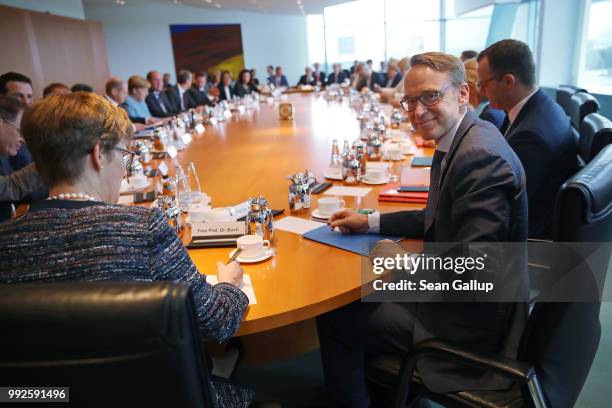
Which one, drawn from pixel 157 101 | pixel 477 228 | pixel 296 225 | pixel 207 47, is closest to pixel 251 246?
pixel 296 225

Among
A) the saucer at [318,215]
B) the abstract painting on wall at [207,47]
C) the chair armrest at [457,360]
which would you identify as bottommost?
the chair armrest at [457,360]

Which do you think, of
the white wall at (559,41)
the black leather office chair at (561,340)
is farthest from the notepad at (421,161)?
the white wall at (559,41)

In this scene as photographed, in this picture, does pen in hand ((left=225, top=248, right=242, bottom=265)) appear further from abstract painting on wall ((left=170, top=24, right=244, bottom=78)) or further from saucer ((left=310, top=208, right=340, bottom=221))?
abstract painting on wall ((left=170, top=24, right=244, bottom=78))

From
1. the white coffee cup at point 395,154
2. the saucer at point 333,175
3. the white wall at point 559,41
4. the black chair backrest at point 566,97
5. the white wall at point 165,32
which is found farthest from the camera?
the white wall at point 165,32

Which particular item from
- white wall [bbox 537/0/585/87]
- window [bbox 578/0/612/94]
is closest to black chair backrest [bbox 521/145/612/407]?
window [bbox 578/0/612/94]

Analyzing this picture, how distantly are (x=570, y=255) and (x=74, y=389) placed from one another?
40.1 inches

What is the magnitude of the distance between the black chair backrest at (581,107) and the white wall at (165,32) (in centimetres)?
1362

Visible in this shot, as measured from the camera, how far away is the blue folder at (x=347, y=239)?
1.59 metres

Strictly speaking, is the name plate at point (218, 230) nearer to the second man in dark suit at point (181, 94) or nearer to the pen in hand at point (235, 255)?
the pen in hand at point (235, 255)

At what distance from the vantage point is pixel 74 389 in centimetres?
74

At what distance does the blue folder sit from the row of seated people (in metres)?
0.04

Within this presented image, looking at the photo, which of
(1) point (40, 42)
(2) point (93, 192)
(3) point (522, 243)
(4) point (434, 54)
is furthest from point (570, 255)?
(1) point (40, 42)

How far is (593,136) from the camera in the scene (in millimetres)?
1899

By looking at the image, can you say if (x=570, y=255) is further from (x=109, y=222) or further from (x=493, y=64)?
(x=493, y=64)
